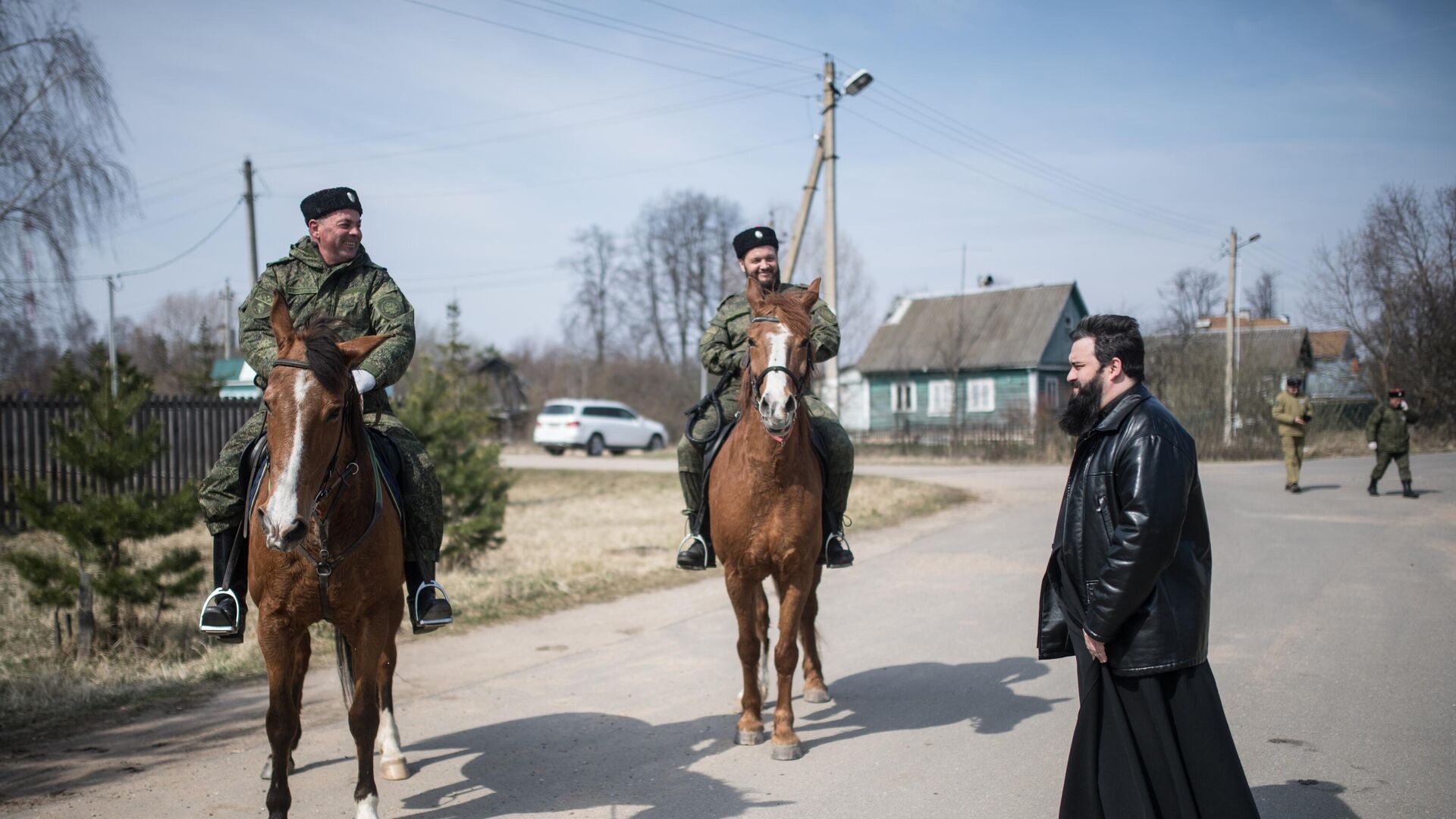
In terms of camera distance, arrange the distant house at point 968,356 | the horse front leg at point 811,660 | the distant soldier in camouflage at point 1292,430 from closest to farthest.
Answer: the horse front leg at point 811,660 → the distant soldier in camouflage at point 1292,430 → the distant house at point 968,356

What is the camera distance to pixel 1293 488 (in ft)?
58.6

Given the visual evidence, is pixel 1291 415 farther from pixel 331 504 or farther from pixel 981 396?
pixel 981 396

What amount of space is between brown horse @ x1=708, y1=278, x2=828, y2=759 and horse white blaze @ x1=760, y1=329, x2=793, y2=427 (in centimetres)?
6

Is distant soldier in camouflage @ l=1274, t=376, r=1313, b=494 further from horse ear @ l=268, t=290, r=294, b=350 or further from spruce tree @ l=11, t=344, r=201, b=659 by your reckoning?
horse ear @ l=268, t=290, r=294, b=350

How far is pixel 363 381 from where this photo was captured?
4242 mm

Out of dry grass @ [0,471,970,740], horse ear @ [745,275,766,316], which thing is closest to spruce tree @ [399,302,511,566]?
dry grass @ [0,471,970,740]

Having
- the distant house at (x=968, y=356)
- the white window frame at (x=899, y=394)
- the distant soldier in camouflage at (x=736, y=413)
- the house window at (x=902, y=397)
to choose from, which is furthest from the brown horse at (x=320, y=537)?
the house window at (x=902, y=397)

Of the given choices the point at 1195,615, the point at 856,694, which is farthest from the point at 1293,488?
the point at 1195,615

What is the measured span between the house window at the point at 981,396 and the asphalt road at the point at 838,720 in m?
37.3

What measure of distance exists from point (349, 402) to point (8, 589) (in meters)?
8.87

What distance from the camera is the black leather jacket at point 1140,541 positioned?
3.29m

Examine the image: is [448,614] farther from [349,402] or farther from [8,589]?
[8,589]

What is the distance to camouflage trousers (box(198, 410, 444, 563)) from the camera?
15.2 feet

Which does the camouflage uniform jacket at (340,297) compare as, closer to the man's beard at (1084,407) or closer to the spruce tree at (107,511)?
the man's beard at (1084,407)
